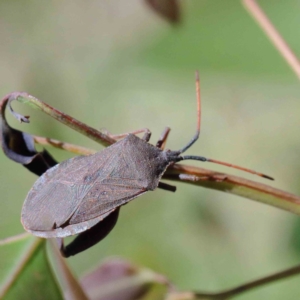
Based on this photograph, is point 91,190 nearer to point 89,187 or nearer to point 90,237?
point 89,187

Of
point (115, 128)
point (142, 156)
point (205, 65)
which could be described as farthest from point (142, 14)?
point (142, 156)

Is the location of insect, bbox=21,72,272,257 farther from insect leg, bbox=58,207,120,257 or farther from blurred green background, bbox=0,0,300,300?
blurred green background, bbox=0,0,300,300

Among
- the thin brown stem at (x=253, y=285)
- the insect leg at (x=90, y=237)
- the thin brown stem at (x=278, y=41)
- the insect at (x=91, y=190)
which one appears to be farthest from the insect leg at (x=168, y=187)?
the thin brown stem at (x=278, y=41)

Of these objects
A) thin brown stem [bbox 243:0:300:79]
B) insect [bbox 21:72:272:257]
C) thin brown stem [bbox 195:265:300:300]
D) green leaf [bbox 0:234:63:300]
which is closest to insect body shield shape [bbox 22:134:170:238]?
insect [bbox 21:72:272:257]

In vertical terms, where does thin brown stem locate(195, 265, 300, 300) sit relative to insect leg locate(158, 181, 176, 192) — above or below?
below

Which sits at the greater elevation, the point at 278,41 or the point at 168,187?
the point at 278,41

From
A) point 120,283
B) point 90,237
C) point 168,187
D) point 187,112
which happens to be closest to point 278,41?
point 168,187
